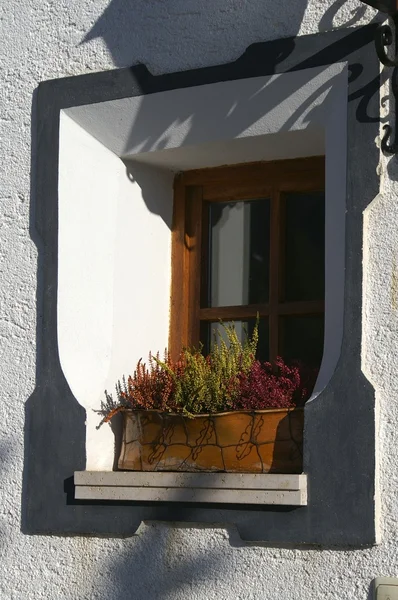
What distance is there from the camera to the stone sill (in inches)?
187

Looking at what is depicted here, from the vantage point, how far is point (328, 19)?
16.6 ft

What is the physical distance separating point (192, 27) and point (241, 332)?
1.33 m

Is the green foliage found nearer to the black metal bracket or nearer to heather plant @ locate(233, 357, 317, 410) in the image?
heather plant @ locate(233, 357, 317, 410)

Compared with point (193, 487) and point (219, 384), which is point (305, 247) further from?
point (193, 487)

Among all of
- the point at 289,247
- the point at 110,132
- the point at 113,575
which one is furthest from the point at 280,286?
the point at 113,575

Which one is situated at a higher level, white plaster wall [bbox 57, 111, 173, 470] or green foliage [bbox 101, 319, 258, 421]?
white plaster wall [bbox 57, 111, 173, 470]

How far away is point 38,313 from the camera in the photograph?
551 cm

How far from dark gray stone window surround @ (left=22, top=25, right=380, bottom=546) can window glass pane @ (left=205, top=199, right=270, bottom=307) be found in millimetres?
671

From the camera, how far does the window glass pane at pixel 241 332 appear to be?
5.43m

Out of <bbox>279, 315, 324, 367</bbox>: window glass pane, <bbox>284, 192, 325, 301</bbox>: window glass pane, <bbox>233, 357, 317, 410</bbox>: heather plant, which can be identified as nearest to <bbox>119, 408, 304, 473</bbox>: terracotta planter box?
<bbox>233, 357, 317, 410</bbox>: heather plant

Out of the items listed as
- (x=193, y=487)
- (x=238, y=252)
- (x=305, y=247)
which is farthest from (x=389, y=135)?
(x=193, y=487)

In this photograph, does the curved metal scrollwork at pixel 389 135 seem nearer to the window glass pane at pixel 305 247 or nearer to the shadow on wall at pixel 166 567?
the window glass pane at pixel 305 247

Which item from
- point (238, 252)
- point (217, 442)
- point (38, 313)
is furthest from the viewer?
point (238, 252)

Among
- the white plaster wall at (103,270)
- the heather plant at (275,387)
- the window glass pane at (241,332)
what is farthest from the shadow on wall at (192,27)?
the heather plant at (275,387)
